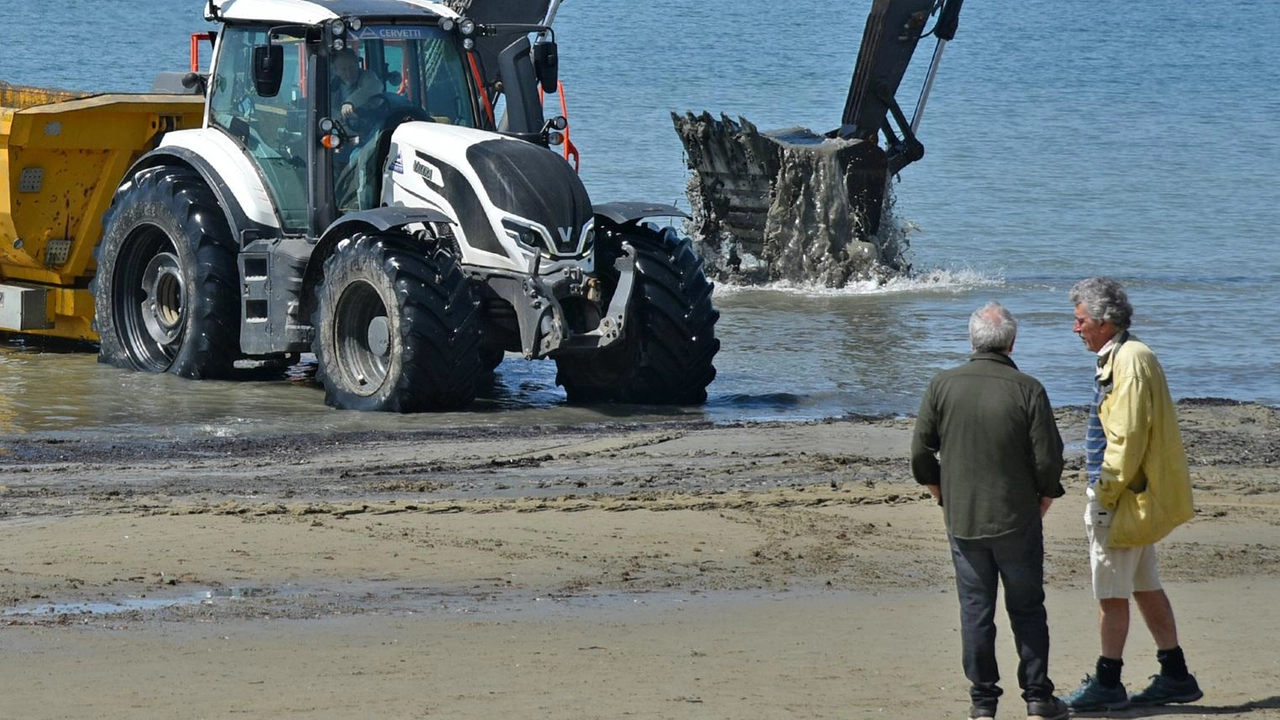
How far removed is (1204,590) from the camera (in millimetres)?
7145

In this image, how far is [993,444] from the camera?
215 inches

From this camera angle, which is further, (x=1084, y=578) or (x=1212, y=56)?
(x=1212, y=56)

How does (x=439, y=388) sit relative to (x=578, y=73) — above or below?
below

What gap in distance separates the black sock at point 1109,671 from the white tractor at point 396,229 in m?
5.20

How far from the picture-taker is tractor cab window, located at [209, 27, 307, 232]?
11.6 metres

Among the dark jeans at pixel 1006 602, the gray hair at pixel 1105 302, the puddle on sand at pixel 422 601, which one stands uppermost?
the gray hair at pixel 1105 302

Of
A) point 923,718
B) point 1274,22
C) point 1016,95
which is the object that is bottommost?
point 923,718

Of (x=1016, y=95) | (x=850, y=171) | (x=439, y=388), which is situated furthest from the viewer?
(x=1016, y=95)

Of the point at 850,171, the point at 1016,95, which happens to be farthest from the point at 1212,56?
the point at 850,171

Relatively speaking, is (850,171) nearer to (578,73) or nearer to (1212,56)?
(578,73)

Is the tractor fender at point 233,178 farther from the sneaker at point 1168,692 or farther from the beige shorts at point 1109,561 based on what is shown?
the sneaker at point 1168,692

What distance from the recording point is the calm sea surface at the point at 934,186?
12.1 metres

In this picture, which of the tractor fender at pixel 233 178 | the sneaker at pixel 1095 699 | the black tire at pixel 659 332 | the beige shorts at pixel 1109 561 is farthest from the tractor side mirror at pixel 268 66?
the sneaker at pixel 1095 699

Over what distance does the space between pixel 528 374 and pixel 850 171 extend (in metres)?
5.55
